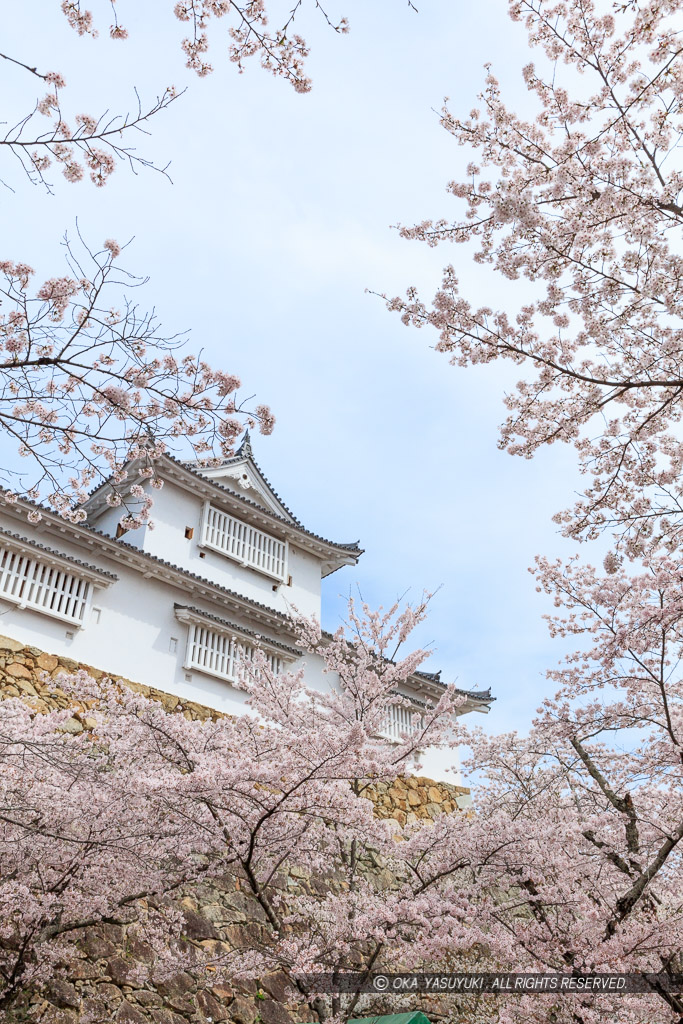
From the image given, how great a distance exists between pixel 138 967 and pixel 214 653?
4935mm

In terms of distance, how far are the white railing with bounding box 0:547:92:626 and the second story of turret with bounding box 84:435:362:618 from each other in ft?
5.69

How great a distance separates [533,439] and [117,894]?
6.10 m

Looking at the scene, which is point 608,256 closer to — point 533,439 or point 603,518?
point 533,439

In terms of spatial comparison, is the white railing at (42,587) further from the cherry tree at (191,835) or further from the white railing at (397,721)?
the white railing at (397,721)

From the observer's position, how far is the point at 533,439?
6121 millimetres

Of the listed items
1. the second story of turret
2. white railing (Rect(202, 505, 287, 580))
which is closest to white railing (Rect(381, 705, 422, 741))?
the second story of turret

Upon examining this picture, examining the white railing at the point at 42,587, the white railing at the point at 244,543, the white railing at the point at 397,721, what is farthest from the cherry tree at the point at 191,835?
the white railing at the point at 397,721

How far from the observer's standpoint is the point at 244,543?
14016mm

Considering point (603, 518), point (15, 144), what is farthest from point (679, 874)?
point (15, 144)

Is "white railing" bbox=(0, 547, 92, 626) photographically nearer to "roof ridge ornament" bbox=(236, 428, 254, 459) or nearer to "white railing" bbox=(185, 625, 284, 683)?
"white railing" bbox=(185, 625, 284, 683)

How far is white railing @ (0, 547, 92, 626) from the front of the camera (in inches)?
387

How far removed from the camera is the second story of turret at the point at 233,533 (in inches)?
503

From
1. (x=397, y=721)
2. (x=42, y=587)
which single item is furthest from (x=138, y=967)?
(x=397, y=721)

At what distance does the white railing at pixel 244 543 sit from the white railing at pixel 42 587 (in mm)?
2898
